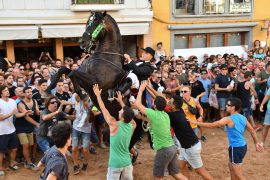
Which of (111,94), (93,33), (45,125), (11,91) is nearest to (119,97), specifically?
(111,94)

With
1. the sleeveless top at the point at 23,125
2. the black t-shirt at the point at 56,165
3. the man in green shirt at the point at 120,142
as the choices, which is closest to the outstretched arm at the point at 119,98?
the man in green shirt at the point at 120,142

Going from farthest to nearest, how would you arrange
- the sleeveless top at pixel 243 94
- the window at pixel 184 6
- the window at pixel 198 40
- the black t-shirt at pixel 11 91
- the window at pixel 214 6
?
1. the window at pixel 198 40
2. the window at pixel 214 6
3. the window at pixel 184 6
4. the sleeveless top at pixel 243 94
5. the black t-shirt at pixel 11 91

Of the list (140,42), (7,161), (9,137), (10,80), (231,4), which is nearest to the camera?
(9,137)

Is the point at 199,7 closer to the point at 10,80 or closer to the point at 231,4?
the point at 231,4

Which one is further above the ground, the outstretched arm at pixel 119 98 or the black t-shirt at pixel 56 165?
the outstretched arm at pixel 119 98

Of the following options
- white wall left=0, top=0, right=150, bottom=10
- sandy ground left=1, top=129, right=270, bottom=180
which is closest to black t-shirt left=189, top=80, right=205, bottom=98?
sandy ground left=1, top=129, right=270, bottom=180

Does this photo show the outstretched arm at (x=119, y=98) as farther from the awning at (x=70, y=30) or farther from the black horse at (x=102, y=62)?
the awning at (x=70, y=30)

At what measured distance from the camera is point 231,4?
18.0 meters

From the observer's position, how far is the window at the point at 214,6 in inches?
685

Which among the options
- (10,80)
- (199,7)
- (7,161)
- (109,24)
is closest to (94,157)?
(7,161)

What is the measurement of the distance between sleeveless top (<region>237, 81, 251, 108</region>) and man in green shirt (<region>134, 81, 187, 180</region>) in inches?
185

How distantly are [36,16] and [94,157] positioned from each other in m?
7.72

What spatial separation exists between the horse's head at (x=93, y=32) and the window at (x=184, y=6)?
11774 millimetres

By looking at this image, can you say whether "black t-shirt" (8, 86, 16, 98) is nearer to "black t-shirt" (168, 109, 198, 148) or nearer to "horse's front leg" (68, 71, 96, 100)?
"horse's front leg" (68, 71, 96, 100)
